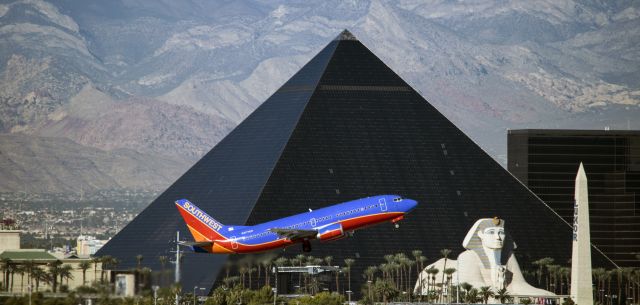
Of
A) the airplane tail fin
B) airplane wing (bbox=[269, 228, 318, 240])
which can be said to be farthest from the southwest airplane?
the airplane tail fin

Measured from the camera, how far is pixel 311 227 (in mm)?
169250

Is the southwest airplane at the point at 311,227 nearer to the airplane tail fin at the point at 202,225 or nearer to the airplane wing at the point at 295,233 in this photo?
the airplane wing at the point at 295,233

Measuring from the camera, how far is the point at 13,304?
13112 centimetres

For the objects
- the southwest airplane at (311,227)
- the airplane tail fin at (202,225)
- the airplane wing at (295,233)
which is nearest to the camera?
the airplane wing at (295,233)

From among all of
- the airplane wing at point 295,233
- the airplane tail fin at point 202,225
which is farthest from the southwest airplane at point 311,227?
the airplane tail fin at point 202,225

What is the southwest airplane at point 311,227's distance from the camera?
167 meters

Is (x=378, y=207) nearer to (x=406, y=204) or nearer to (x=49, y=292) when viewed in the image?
(x=406, y=204)

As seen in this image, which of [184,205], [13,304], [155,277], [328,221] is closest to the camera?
[155,277]

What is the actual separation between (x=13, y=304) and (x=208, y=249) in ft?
146

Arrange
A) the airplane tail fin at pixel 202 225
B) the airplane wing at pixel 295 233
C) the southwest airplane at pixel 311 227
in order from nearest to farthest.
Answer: the airplane wing at pixel 295 233, the southwest airplane at pixel 311 227, the airplane tail fin at pixel 202 225

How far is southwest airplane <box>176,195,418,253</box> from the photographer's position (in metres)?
167

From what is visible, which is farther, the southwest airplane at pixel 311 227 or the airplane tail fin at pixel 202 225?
the airplane tail fin at pixel 202 225

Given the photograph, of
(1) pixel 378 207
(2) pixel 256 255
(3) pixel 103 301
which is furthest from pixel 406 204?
(3) pixel 103 301

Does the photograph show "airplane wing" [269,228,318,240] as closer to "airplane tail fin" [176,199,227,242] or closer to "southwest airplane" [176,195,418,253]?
"southwest airplane" [176,195,418,253]
